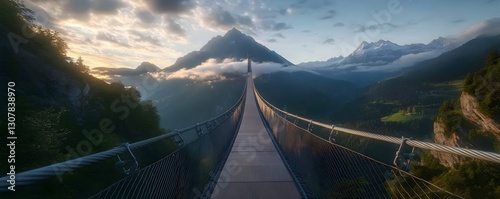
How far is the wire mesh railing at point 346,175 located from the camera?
91.0 inches

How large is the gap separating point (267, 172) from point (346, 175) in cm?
328

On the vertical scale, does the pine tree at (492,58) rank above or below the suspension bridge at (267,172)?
above

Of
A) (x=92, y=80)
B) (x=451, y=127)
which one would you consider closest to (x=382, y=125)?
(x=451, y=127)

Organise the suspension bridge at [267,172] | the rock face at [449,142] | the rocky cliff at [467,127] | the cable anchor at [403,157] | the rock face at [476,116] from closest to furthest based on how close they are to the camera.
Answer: the suspension bridge at [267,172] < the cable anchor at [403,157] < the rock face at [476,116] < the rocky cliff at [467,127] < the rock face at [449,142]

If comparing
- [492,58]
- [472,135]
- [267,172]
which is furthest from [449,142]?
→ [267,172]

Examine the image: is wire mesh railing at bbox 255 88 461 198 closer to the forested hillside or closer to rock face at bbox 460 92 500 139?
the forested hillside

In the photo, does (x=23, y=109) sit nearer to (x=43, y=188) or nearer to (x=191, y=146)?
(x=43, y=188)

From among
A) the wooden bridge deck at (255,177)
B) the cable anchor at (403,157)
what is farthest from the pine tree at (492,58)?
the cable anchor at (403,157)

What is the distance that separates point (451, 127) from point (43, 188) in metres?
59.4

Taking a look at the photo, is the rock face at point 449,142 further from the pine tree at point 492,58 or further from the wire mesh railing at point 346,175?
the wire mesh railing at point 346,175

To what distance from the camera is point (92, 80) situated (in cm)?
3484

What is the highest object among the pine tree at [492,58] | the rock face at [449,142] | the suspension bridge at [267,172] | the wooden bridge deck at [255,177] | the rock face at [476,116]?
the pine tree at [492,58]

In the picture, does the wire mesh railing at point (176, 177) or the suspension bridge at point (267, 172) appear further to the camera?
the wire mesh railing at point (176, 177)

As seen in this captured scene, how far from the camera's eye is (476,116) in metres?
49.8
